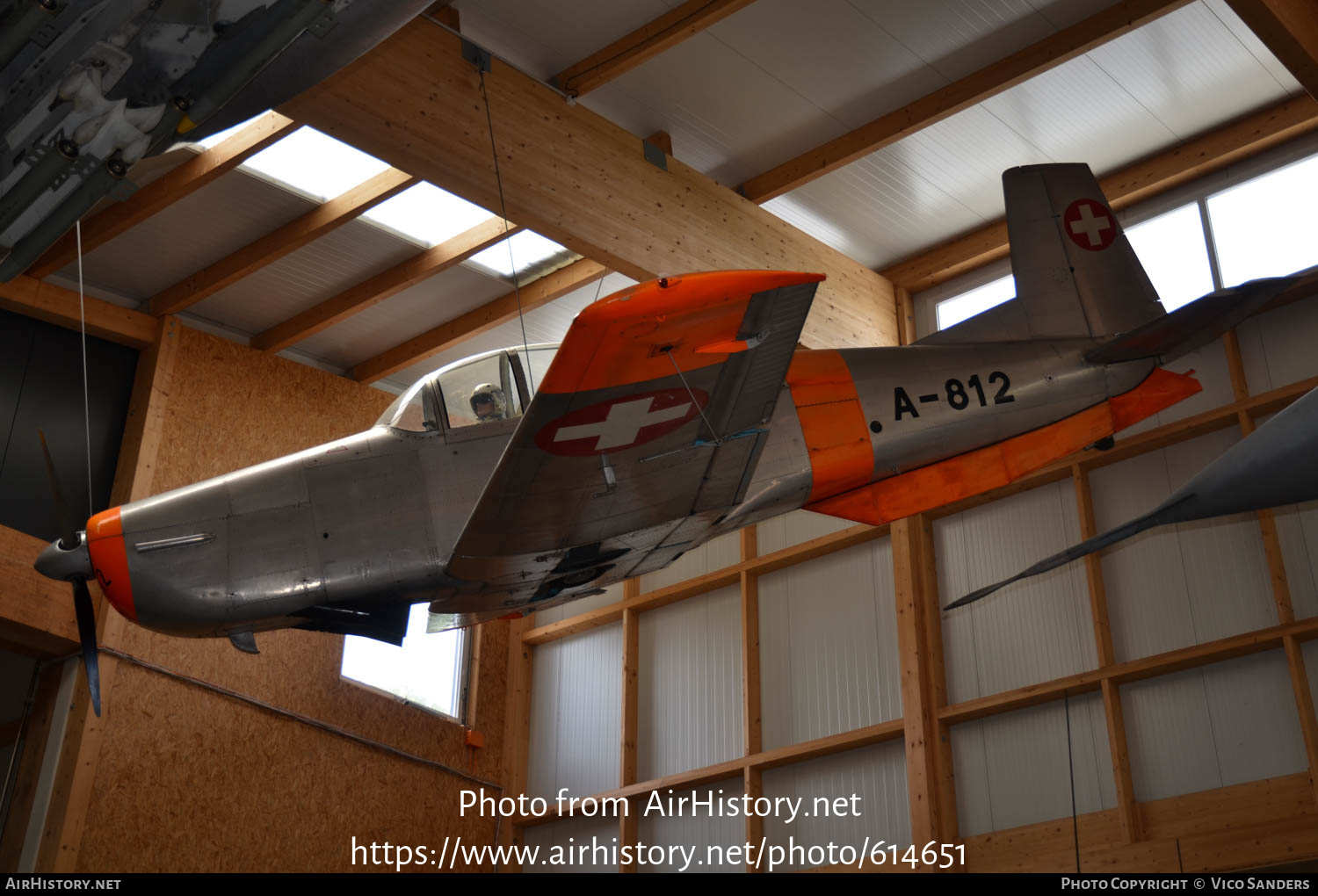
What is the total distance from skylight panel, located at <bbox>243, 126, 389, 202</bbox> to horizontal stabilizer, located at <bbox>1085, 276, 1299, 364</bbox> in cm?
533

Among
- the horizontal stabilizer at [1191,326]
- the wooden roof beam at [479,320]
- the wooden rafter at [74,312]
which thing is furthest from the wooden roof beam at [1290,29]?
the wooden rafter at [74,312]

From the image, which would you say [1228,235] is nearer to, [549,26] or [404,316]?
[549,26]

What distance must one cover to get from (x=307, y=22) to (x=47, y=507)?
22.9ft

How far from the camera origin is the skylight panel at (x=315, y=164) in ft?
30.7

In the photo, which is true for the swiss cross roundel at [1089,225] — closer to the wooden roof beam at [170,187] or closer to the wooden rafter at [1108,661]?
the wooden rafter at [1108,661]

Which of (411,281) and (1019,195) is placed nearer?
(1019,195)

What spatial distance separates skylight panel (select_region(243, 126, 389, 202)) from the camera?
9.35 metres

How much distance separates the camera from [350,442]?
6.48 m

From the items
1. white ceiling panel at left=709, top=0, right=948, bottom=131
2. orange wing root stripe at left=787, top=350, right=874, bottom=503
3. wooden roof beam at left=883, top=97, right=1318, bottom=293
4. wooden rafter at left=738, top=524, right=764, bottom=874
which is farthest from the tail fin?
wooden rafter at left=738, top=524, right=764, bottom=874

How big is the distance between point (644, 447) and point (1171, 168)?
6344 millimetres
